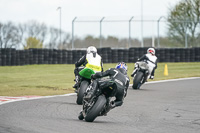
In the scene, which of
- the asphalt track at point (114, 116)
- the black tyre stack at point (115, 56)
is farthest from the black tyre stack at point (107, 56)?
the asphalt track at point (114, 116)

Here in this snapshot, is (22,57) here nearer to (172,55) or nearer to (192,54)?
(172,55)

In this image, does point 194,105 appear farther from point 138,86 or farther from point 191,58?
point 191,58

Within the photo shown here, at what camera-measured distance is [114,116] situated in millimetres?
9477

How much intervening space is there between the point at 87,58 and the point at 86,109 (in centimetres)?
283

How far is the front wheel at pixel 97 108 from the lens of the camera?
26.9ft

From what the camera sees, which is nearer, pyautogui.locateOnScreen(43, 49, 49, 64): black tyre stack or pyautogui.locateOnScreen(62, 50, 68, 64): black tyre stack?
pyautogui.locateOnScreen(43, 49, 49, 64): black tyre stack

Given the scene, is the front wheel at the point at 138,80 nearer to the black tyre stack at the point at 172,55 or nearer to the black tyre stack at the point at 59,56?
the black tyre stack at the point at 172,55

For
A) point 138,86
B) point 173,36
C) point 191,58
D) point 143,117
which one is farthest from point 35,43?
point 143,117

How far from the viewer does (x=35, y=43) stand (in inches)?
3839

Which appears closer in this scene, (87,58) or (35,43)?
(87,58)

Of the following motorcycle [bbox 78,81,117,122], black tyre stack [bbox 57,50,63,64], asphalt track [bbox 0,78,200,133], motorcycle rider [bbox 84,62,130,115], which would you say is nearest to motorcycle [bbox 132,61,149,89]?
asphalt track [bbox 0,78,200,133]

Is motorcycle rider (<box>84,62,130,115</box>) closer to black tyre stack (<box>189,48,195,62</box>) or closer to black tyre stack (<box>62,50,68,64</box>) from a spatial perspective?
black tyre stack (<box>62,50,68,64</box>)

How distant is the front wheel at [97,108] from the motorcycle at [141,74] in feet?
27.5

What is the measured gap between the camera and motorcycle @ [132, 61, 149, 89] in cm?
1666
